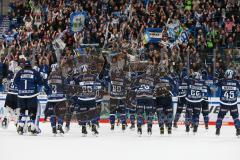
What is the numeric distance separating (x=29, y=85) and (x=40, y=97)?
647 cm

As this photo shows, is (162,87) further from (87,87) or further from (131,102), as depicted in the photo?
(87,87)

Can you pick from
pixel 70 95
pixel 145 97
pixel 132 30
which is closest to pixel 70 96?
pixel 70 95

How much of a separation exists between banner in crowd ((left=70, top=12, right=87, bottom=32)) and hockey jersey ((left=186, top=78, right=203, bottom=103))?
8.78m

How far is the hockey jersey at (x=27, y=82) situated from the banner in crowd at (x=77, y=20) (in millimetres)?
9348

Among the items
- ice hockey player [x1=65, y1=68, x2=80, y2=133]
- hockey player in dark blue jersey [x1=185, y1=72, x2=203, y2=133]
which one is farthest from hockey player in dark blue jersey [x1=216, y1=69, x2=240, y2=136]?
ice hockey player [x1=65, y1=68, x2=80, y2=133]

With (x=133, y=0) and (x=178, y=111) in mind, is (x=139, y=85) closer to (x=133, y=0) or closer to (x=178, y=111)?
(x=178, y=111)

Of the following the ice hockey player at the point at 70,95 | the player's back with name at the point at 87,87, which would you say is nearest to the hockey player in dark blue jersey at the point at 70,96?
the ice hockey player at the point at 70,95

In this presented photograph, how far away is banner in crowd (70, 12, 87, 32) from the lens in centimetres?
2666

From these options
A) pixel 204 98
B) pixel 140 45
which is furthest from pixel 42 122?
pixel 204 98

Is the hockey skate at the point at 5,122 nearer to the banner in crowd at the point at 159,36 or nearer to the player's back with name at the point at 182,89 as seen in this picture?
the player's back with name at the point at 182,89

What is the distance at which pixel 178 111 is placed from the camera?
20.3 m

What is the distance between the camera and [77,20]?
26.8 meters

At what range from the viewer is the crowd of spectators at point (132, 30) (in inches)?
893

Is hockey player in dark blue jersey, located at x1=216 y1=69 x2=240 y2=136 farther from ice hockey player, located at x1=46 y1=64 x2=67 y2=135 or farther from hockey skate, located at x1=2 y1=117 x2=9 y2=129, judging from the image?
hockey skate, located at x1=2 y1=117 x2=9 y2=129
